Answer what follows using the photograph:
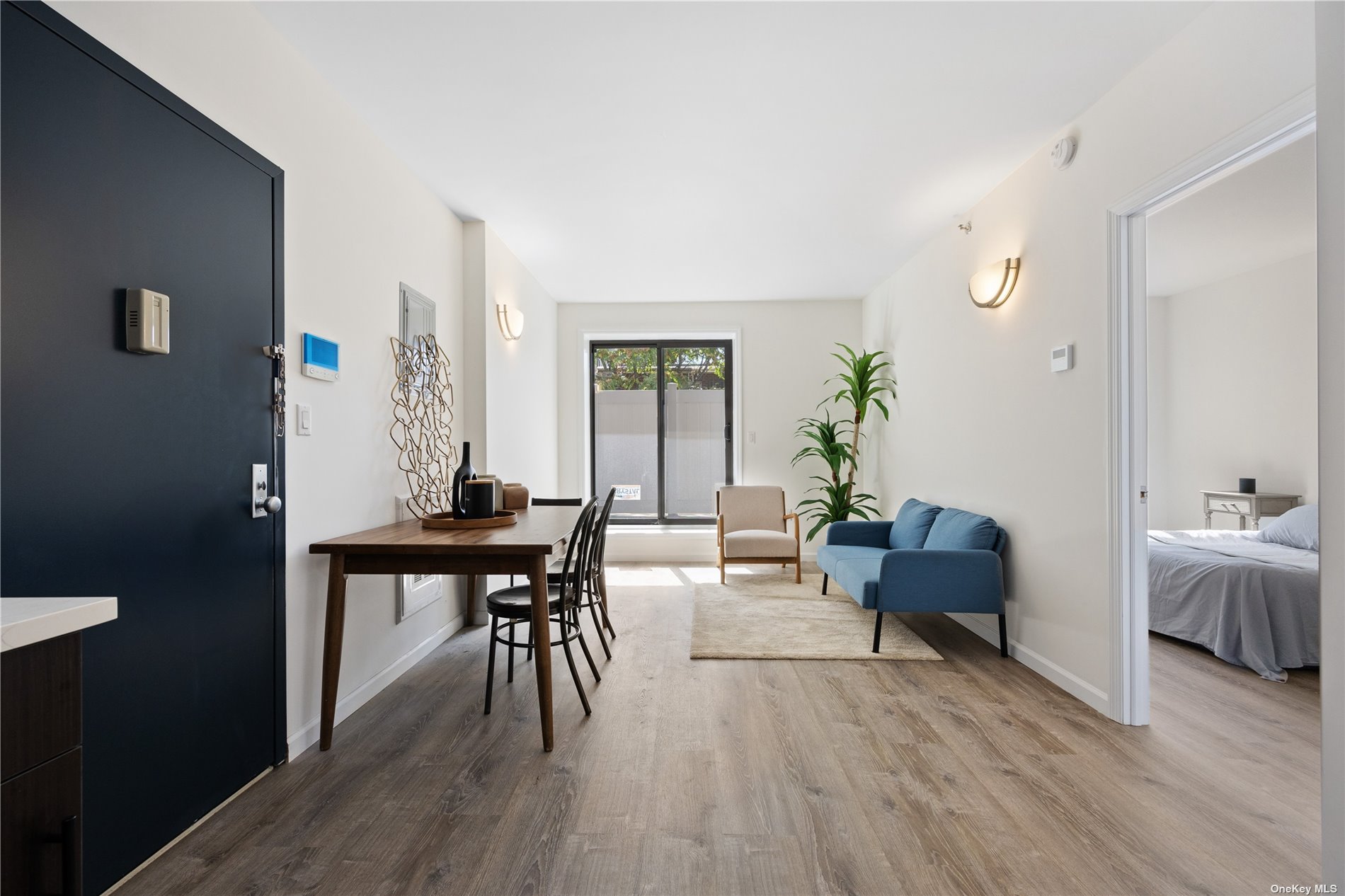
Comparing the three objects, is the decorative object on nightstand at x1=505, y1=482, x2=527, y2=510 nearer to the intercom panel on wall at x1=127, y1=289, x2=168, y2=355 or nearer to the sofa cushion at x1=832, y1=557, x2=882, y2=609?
the sofa cushion at x1=832, y1=557, x2=882, y2=609

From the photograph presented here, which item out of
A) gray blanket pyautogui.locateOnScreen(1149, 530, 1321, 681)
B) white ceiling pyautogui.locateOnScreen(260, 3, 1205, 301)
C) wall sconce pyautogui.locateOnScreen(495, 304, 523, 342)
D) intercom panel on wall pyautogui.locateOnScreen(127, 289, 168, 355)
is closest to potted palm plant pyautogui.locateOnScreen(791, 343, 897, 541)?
white ceiling pyautogui.locateOnScreen(260, 3, 1205, 301)

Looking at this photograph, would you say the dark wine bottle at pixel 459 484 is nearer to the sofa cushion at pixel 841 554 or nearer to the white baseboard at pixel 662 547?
the sofa cushion at pixel 841 554

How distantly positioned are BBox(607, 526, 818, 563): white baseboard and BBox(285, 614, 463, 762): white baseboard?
2.27m

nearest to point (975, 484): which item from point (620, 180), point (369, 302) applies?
point (620, 180)

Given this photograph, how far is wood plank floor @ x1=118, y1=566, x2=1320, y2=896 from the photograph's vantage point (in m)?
1.66

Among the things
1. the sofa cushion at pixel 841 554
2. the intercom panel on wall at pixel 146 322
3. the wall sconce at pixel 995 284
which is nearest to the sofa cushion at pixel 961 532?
the sofa cushion at pixel 841 554

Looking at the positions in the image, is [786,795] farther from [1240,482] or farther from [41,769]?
[1240,482]

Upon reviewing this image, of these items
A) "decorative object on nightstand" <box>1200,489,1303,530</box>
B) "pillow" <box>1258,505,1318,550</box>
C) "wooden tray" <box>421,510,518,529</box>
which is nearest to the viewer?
"wooden tray" <box>421,510,518,529</box>

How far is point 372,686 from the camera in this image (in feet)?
9.50

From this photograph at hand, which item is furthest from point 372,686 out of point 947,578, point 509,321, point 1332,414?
point 1332,414

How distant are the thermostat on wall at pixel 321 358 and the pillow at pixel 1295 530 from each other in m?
5.29

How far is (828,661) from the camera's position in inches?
134

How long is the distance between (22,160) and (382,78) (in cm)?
143

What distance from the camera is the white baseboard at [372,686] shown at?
2365 millimetres
